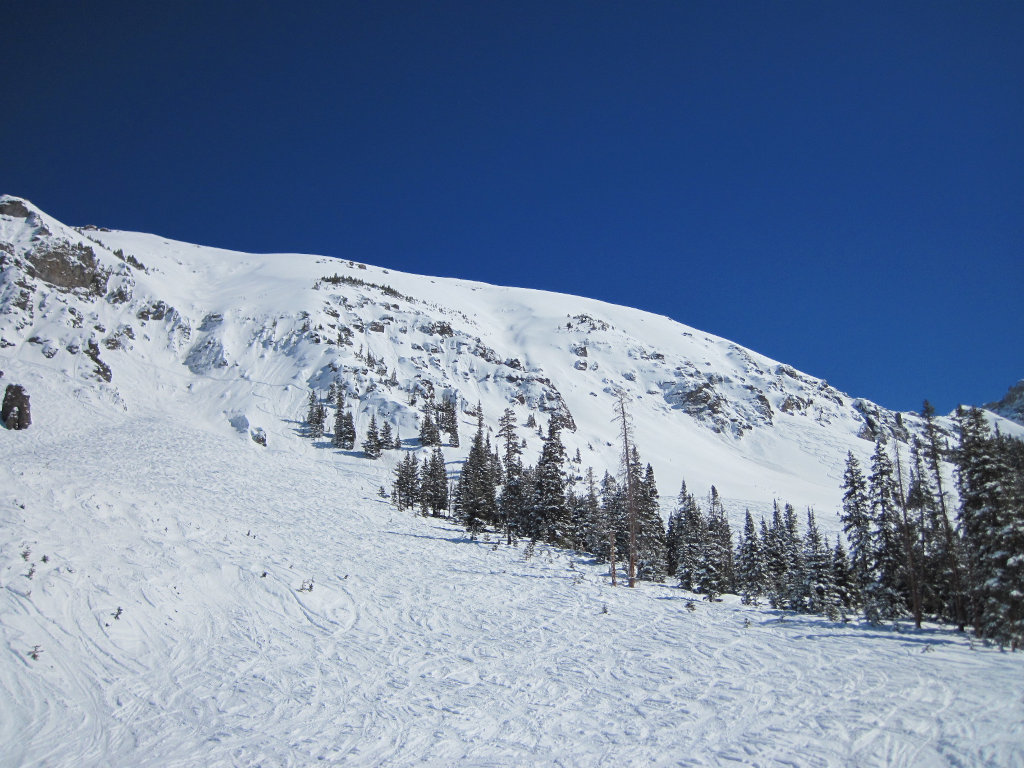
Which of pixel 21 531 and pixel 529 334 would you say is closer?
pixel 21 531

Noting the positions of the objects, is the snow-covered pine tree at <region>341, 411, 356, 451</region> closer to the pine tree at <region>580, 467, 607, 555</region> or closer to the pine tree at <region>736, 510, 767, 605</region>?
the pine tree at <region>580, 467, 607, 555</region>

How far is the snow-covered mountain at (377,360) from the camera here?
8062cm

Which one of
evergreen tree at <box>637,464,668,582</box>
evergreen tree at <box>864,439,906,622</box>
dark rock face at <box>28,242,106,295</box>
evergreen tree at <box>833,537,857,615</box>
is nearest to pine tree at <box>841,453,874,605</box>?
evergreen tree at <box>864,439,906,622</box>

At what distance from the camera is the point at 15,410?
169 feet

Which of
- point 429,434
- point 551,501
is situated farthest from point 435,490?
point 429,434

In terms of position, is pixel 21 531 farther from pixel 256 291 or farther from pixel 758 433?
pixel 758 433

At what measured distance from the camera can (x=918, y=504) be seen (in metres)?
23.4

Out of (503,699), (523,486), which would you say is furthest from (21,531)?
(523,486)

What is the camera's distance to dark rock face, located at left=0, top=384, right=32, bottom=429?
50.8 metres

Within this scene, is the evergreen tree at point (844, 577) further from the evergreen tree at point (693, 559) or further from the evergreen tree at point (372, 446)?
the evergreen tree at point (372, 446)

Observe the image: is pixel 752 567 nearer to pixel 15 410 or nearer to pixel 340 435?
pixel 340 435

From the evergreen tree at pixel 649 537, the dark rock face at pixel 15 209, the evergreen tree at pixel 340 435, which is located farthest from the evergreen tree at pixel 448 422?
the dark rock face at pixel 15 209

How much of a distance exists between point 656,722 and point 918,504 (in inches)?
835

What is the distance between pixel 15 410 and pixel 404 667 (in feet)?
→ 200
